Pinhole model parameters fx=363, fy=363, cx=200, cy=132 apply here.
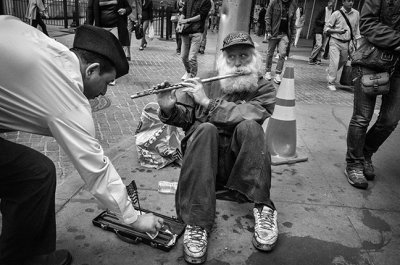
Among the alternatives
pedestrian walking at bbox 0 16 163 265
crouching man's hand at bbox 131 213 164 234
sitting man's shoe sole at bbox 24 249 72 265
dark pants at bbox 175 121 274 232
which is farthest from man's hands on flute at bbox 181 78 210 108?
sitting man's shoe sole at bbox 24 249 72 265

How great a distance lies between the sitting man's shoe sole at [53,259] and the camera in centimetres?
191

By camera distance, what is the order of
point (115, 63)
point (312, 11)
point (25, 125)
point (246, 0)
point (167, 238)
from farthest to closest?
point (312, 11) → point (246, 0) → point (167, 238) → point (115, 63) → point (25, 125)

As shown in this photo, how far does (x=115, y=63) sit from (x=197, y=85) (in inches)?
31.3

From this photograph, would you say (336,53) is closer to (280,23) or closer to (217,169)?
(280,23)

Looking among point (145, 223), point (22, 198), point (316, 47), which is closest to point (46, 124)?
point (22, 198)

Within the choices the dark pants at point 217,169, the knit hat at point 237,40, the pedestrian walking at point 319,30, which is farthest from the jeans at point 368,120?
the pedestrian walking at point 319,30

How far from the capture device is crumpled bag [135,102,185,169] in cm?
322

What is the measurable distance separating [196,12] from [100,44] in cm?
520

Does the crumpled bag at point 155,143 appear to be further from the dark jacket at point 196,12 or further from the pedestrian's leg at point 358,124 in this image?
the dark jacket at point 196,12

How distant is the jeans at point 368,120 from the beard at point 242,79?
3.28 feet

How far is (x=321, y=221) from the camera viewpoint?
257 centimetres

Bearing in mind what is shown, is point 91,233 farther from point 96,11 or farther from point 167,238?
point 96,11

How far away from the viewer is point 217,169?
245cm

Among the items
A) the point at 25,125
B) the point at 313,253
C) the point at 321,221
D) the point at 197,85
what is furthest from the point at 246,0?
the point at 25,125
